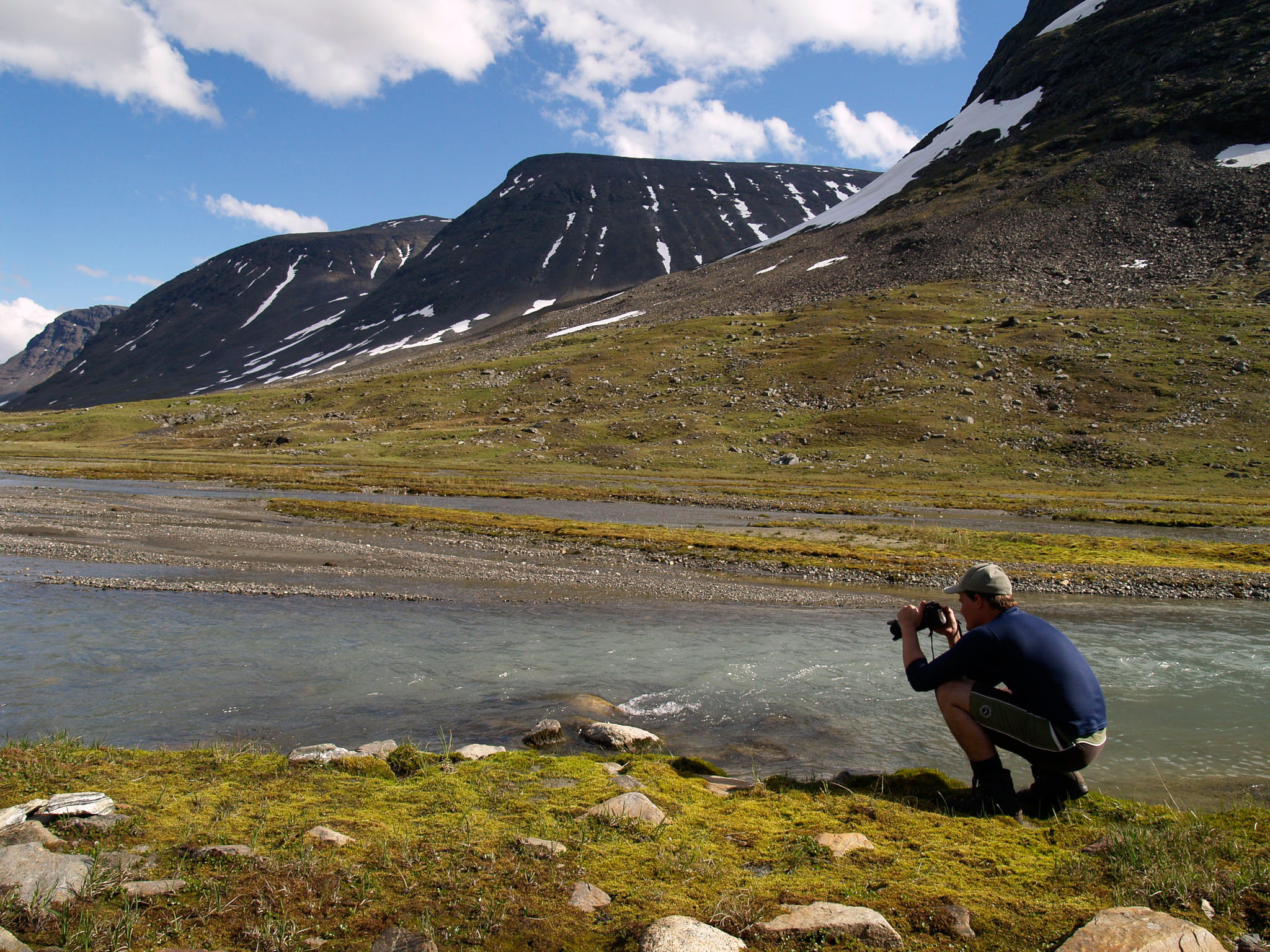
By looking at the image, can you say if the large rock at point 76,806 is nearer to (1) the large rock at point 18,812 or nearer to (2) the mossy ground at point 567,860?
(1) the large rock at point 18,812

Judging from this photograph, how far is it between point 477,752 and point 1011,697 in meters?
6.77

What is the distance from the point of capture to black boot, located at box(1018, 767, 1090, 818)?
7.92 metres

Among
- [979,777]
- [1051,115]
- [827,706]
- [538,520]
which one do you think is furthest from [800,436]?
[1051,115]

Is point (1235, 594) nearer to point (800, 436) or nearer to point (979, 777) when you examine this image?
point (979, 777)

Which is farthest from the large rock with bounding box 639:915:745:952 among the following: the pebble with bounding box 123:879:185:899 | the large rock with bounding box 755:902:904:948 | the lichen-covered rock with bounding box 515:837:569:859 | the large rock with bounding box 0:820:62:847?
the large rock with bounding box 0:820:62:847

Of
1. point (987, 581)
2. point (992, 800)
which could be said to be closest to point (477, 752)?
point (992, 800)

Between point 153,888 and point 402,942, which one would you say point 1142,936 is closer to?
point 402,942

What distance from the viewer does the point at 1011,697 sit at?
7762 millimetres

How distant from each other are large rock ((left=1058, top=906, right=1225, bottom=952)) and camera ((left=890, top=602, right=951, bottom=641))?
385 centimetres

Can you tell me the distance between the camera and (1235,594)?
25375 millimetres

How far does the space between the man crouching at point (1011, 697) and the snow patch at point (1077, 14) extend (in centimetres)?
22412

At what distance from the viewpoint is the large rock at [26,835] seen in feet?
19.7

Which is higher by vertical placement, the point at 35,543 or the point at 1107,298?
the point at 1107,298

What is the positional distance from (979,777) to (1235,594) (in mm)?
24043
